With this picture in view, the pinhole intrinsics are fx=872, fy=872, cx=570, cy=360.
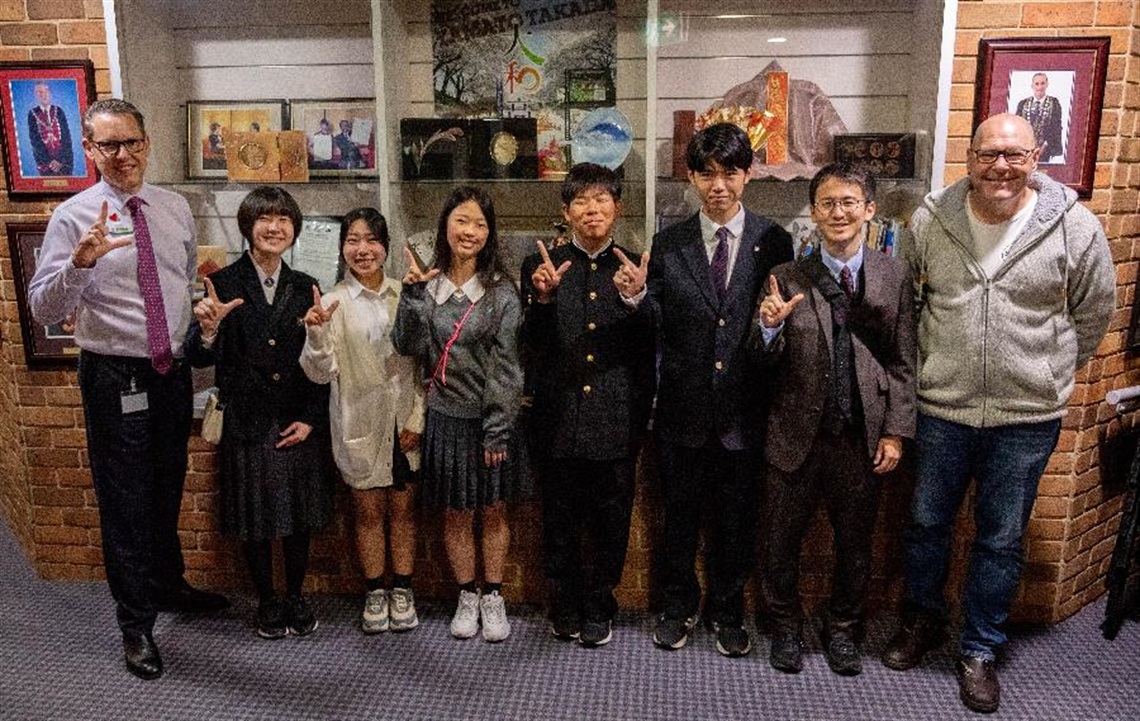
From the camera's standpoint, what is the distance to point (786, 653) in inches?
103

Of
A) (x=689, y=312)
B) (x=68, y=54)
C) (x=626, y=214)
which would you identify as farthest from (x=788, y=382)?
(x=68, y=54)

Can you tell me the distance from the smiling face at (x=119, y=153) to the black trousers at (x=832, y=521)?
2.03 metres

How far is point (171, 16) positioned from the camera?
10.5 ft

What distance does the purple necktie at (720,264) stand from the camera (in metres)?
2.48

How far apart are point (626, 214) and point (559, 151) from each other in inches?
12.7

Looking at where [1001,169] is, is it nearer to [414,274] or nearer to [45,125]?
[414,274]

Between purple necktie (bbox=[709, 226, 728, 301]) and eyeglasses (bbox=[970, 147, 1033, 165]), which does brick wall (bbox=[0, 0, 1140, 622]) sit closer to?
eyeglasses (bbox=[970, 147, 1033, 165])

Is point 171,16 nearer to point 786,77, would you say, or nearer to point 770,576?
point 786,77

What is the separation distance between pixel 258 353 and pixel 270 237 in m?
0.35

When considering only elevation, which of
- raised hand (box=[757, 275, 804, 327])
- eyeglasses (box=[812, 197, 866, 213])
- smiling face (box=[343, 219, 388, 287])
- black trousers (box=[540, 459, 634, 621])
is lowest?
black trousers (box=[540, 459, 634, 621])

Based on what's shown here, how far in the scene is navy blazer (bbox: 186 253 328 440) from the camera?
2.60m

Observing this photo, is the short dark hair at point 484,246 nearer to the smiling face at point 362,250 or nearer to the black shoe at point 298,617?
the smiling face at point 362,250

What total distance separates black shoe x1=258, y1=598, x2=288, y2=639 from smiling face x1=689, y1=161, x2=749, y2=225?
1.84 m

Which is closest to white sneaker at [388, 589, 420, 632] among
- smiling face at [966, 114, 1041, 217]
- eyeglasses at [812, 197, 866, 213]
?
eyeglasses at [812, 197, 866, 213]
